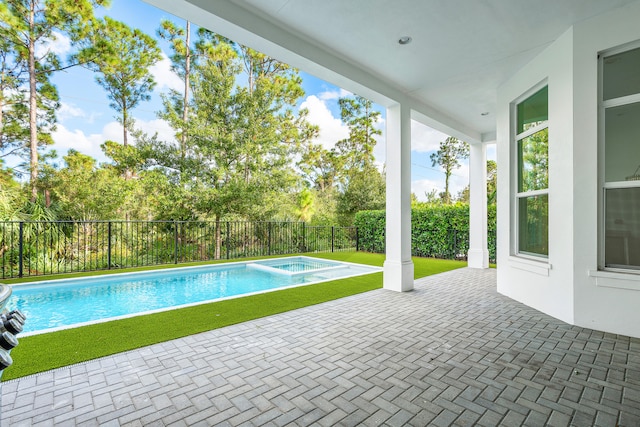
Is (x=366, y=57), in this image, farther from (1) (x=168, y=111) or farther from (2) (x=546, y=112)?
(1) (x=168, y=111)

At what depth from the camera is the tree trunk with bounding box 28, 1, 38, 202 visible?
8.78 metres

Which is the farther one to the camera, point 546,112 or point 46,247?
point 46,247

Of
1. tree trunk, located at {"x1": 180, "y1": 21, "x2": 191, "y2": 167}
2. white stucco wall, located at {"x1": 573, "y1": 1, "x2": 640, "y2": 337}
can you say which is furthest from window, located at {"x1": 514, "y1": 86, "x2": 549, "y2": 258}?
tree trunk, located at {"x1": 180, "y1": 21, "x2": 191, "y2": 167}

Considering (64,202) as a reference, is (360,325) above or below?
below

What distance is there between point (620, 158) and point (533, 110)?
1.43 m

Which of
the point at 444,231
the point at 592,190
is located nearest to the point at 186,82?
the point at 444,231

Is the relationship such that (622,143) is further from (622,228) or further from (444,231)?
(444,231)

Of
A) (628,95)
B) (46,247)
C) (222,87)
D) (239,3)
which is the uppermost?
(222,87)

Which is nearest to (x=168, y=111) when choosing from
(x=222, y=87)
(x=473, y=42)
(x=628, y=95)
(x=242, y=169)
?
(x=222, y=87)

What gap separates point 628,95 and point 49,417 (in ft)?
18.7

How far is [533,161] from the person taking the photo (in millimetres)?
4277

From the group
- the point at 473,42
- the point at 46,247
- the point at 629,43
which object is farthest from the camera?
the point at 46,247

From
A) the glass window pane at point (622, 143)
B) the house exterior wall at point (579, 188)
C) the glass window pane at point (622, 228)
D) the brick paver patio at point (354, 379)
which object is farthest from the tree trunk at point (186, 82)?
the glass window pane at point (622, 228)

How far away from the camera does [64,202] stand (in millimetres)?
8711
